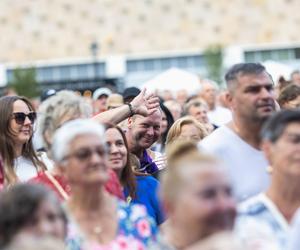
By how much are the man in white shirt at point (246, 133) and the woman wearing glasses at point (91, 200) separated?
3.32 ft

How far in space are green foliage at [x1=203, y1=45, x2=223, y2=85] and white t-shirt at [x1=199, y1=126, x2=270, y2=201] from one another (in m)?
54.4

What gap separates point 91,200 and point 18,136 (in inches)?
106

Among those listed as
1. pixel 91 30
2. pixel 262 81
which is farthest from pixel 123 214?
pixel 91 30

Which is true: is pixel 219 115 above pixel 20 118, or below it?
below

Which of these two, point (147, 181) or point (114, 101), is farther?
point (114, 101)

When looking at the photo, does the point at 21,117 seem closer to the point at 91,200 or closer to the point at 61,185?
the point at 61,185

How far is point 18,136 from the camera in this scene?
8.91 meters

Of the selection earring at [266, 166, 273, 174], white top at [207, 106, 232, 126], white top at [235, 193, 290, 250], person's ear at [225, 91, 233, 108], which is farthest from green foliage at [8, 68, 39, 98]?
white top at [235, 193, 290, 250]

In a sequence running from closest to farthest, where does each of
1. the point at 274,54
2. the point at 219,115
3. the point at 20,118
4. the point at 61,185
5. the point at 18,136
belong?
1. the point at 61,185
2. the point at 18,136
3. the point at 20,118
4. the point at 219,115
5. the point at 274,54

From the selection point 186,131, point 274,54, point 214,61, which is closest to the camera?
point 186,131

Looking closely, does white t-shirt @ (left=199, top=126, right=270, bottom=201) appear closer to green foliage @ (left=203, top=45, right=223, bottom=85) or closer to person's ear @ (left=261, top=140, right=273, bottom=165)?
person's ear @ (left=261, top=140, right=273, bottom=165)

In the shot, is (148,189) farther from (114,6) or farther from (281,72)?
(114,6)

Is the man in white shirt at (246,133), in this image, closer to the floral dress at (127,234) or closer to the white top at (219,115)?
the floral dress at (127,234)

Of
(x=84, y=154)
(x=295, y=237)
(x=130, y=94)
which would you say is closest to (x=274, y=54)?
(x=130, y=94)
